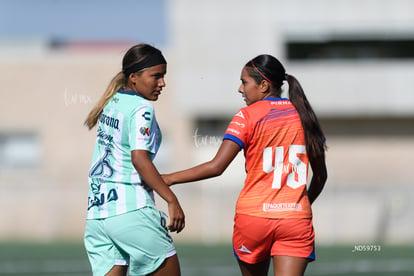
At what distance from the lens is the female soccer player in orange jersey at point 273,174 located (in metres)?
5.27

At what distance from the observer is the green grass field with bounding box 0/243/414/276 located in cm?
1273

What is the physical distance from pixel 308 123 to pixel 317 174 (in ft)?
1.46

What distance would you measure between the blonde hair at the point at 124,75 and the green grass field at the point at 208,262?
6899 mm

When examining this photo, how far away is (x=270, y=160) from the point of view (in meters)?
5.28

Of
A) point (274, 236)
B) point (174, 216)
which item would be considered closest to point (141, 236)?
point (174, 216)

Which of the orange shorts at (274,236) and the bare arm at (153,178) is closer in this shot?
the bare arm at (153,178)

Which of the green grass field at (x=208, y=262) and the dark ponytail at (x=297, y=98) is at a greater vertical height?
the dark ponytail at (x=297, y=98)

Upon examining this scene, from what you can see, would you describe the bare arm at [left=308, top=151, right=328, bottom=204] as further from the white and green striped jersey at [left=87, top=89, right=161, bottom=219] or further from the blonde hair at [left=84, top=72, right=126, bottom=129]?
the blonde hair at [left=84, top=72, right=126, bottom=129]

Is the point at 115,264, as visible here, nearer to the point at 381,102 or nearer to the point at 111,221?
the point at 111,221

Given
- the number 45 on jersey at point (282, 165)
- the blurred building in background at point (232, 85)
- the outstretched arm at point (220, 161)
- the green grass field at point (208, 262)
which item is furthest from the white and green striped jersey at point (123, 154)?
the blurred building in background at point (232, 85)

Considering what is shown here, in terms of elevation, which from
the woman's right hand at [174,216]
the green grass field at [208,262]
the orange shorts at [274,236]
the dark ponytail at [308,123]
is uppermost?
the dark ponytail at [308,123]

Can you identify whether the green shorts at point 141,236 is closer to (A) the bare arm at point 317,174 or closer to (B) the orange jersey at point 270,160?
(B) the orange jersey at point 270,160

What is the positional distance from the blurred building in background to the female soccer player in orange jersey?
20768mm

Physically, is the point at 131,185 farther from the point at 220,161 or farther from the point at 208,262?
the point at 208,262
